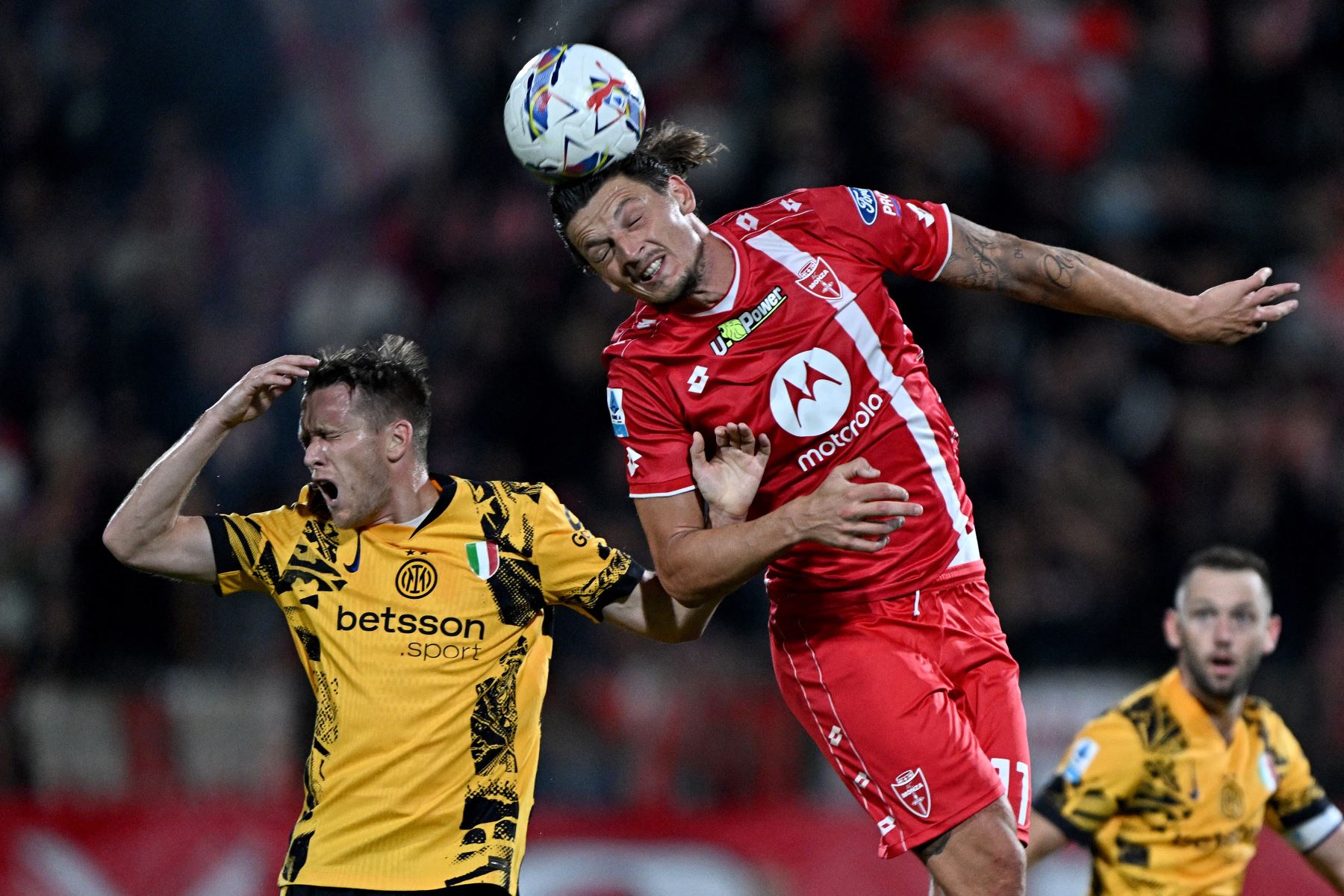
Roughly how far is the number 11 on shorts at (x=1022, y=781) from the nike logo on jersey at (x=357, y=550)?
1788 millimetres

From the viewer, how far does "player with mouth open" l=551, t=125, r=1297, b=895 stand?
4.25 m

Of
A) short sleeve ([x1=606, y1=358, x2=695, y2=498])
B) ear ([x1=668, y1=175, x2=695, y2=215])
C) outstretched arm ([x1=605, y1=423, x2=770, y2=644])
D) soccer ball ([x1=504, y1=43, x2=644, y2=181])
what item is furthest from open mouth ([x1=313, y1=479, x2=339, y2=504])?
ear ([x1=668, y1=175, x2=695, y2=215])

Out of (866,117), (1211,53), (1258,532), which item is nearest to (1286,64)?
(1211,53)

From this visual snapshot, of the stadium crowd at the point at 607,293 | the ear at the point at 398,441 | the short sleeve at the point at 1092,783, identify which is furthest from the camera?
the stadium crowd at the point at 607,293

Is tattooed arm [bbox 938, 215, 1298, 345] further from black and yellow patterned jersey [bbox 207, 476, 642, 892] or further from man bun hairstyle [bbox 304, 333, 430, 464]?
man bun hairstyle [bbox 304, 333, 430, 464]

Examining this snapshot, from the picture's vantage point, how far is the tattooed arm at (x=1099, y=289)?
4.28 metres

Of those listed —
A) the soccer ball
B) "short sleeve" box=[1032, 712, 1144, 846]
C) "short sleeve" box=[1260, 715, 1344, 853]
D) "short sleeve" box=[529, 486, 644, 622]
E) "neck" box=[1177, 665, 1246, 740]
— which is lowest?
"short sleeve" box=[1260, 715, 1344, 853]

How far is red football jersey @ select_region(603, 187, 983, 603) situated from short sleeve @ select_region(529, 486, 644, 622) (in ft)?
1.01

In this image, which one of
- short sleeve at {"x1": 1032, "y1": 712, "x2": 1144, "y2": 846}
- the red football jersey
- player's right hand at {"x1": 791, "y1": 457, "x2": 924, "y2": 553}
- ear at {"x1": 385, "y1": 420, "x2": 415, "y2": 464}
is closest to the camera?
player's right hand at {"x1": 791, "y1": 457, "x2": 924, "y2": 553}

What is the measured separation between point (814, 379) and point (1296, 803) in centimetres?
285

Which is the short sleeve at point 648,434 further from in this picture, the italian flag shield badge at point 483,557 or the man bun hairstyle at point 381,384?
the man bun hairstyle at point 381,384

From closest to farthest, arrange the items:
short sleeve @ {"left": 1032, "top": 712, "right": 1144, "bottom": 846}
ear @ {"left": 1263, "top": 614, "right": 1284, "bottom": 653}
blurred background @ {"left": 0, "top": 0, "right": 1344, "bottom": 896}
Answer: short sleeve @ {"left": 1032, "top": 712, "right": 1144, "bottom": 846} → ear @ {"left": 1263, "top": 614, "right": 1284, "bottom": 653} → blurred background @ {"left": 0, "top": 0, "right": 1344, "bottom": 896}

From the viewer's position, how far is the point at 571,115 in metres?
4.19

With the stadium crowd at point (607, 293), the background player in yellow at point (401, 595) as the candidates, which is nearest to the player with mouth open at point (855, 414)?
the background player in yellow at point (401, 595)
